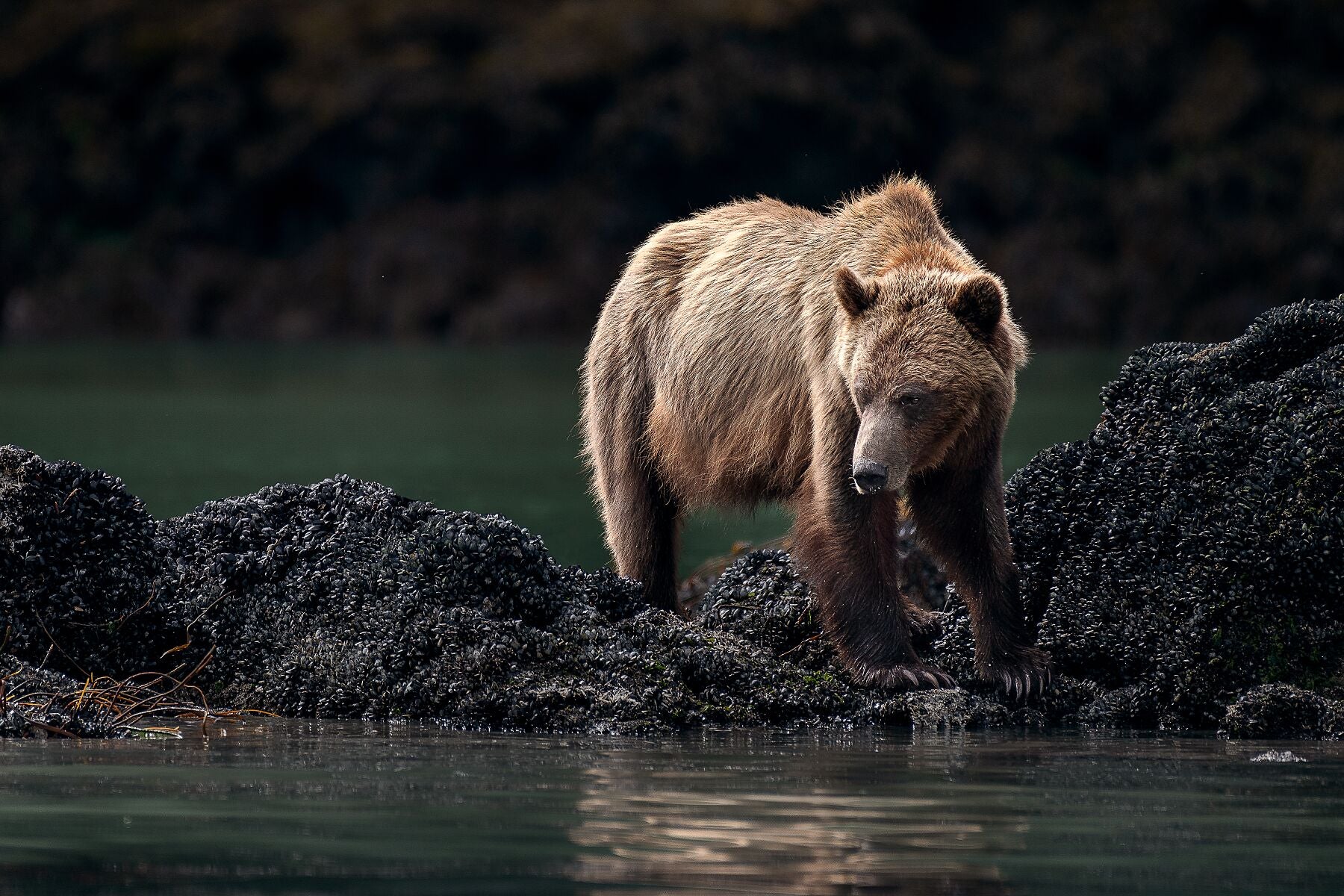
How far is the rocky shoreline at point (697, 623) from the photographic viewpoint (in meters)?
8.18

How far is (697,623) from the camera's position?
944 cm

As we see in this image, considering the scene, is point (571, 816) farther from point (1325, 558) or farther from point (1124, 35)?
point (1124, 35)

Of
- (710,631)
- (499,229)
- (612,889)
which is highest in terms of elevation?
(499,229)

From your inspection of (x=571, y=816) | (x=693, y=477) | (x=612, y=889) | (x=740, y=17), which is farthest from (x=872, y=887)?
(x=740, y=17)

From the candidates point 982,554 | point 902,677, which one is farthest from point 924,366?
point 902,677

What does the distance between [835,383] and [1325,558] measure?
2205mm

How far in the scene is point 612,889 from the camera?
496 cm

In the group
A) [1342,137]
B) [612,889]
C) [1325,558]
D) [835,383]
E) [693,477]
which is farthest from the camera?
[1342,137]

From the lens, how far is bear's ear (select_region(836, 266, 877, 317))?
28.1 ft

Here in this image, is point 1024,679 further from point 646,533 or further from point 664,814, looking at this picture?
point 664,814

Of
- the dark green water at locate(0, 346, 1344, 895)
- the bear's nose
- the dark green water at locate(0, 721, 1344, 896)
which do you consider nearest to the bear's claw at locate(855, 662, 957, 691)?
the dark green water at locate(0, 346, 1344, 895)

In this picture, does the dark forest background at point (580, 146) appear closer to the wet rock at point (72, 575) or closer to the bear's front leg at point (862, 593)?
the bear's front leg at point (862, 593)

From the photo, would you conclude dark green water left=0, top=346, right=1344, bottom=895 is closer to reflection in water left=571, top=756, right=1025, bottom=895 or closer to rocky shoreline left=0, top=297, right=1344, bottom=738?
reflection in water left=571, top=756, right=1025, bottom=895

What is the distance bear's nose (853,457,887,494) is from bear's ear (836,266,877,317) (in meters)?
0.83
